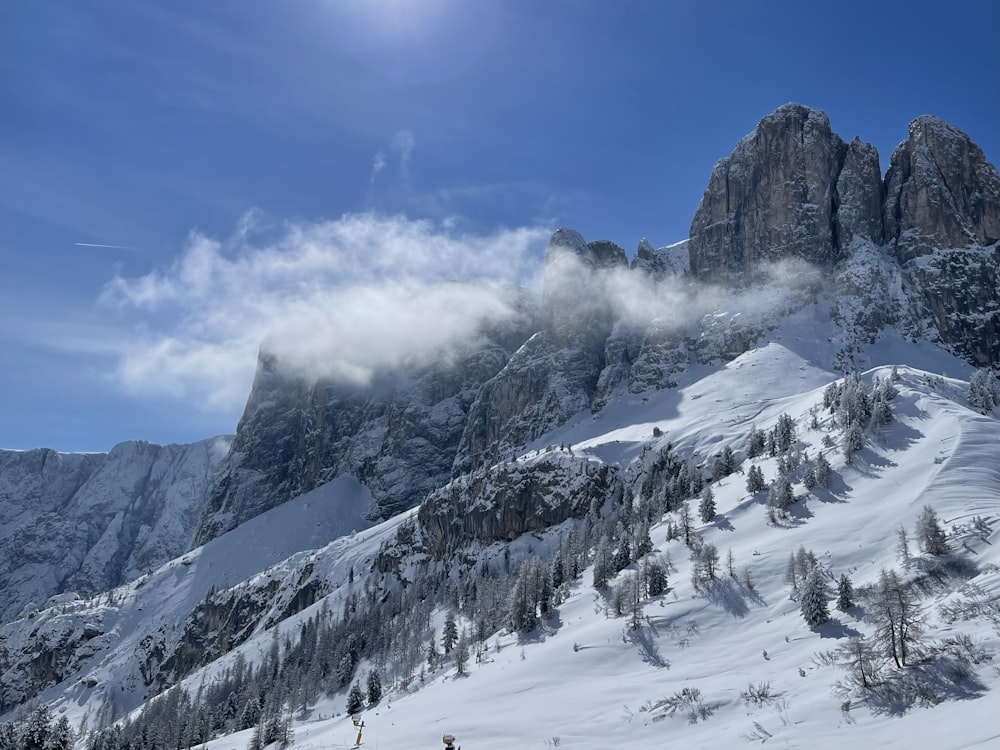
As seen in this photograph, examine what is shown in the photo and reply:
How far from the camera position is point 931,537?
6238 cm

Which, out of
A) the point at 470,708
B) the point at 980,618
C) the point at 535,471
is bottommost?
the point at 470,708

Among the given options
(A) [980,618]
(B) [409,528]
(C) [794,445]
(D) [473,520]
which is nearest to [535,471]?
(D) [473,520]

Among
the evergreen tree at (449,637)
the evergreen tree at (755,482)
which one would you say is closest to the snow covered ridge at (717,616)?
the evergreen tree at (449,637)

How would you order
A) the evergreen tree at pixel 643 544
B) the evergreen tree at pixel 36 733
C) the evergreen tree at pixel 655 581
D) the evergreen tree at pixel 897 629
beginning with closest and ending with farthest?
the evergreen tree at pixel 897 629, the evergreen tree at pixel 36 733, the evergreen tree at pixel 655 581, the evergreen tree at pixel 643 544

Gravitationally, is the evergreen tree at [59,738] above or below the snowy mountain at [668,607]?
below

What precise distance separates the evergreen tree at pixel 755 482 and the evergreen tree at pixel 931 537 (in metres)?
36.4

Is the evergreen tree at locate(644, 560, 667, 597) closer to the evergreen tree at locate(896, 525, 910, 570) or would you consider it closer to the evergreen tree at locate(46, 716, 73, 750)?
the evergreen tree at locate(896, 525, 910, 570)

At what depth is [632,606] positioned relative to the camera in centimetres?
7300

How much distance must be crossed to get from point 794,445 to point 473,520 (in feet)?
309

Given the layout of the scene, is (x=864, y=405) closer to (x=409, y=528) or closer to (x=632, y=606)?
(x=632, y=606)

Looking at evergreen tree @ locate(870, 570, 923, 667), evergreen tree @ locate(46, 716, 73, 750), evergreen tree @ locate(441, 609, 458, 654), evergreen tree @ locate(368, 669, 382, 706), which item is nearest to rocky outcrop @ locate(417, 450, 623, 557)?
evergreen tree @ locate(441, 609, 458, 654)

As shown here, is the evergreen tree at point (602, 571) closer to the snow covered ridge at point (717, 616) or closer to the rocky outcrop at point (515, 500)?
the snow covered ridge at point (717, 616)

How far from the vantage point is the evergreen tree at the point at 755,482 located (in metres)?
102

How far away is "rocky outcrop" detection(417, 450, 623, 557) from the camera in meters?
172
